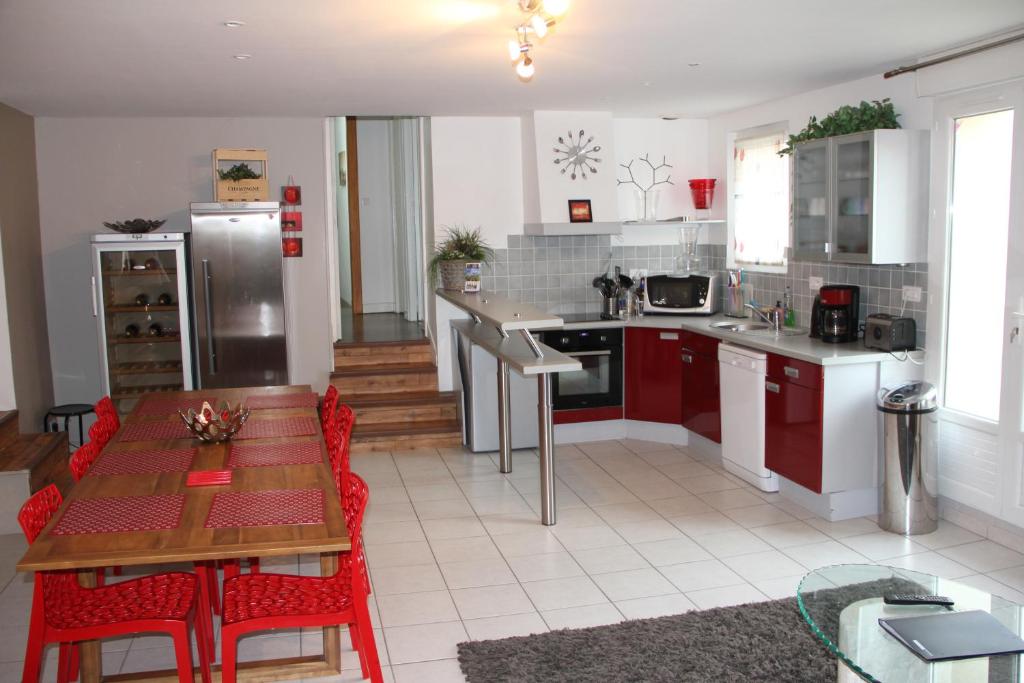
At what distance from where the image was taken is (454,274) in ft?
22.2

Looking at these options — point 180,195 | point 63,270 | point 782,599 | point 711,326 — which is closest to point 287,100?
point 180,195

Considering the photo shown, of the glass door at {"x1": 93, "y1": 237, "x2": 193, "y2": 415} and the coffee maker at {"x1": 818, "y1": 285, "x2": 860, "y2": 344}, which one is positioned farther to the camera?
the glass door at {"x1": 93, "y1": 237, "x2": 193, "y2": 415}

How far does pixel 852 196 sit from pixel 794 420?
1.30 m

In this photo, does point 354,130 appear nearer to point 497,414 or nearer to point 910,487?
point 497,414

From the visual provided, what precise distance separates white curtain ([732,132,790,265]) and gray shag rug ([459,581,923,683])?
3.23m

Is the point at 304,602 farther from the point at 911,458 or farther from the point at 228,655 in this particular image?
the point at 911,458

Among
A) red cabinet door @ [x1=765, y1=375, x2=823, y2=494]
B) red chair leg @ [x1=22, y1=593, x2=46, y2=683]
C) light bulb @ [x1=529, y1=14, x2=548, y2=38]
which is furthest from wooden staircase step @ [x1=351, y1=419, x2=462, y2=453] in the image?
light bulb @ [x1=529, y1=14, x2=548, y2=38]

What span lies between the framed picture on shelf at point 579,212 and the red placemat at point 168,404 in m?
3.06

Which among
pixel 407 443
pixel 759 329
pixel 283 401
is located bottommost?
pixel 407 443

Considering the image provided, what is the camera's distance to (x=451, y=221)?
23.0 feet

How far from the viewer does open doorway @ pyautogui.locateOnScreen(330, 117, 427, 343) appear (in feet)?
29.8

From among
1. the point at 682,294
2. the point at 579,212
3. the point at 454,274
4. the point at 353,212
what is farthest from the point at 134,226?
the point at 682,294

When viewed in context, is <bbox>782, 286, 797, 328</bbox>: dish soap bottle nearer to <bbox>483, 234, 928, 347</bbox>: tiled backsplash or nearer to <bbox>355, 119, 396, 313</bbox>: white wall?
<bbox>483, 234, 928, 347</bbox>: tiled backsplash

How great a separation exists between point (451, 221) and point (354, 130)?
281 centimetres
